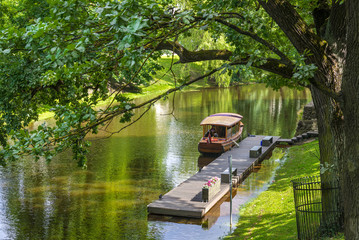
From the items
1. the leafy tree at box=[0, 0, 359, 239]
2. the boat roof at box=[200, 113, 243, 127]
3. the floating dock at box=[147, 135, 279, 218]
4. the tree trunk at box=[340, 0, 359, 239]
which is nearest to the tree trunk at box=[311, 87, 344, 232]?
the leafy tree at box=[0, 0, 359, 239]

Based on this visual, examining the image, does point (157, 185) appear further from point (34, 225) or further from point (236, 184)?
point (34, 225)

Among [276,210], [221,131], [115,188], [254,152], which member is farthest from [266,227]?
[221,131]

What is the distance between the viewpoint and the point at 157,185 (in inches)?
937

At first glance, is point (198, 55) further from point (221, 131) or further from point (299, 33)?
point (221, 131)

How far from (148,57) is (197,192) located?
1406 cm

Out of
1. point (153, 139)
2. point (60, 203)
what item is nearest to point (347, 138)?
point (60, 203)

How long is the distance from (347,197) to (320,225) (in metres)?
4.28

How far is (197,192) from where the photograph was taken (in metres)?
21.4

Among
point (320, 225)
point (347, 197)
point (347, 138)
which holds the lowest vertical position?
point (320, 225)

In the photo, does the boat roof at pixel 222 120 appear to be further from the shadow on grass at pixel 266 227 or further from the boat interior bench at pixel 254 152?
the shadow on grass at pixel 266 227

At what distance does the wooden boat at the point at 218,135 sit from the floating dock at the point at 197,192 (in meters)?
0.78

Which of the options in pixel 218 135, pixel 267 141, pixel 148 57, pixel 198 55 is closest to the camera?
pixel 148 57

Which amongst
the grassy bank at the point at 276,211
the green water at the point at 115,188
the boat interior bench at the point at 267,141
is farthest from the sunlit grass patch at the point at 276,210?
the boat interior bench at the point at 267,141

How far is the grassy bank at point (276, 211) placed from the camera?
50.3ft
